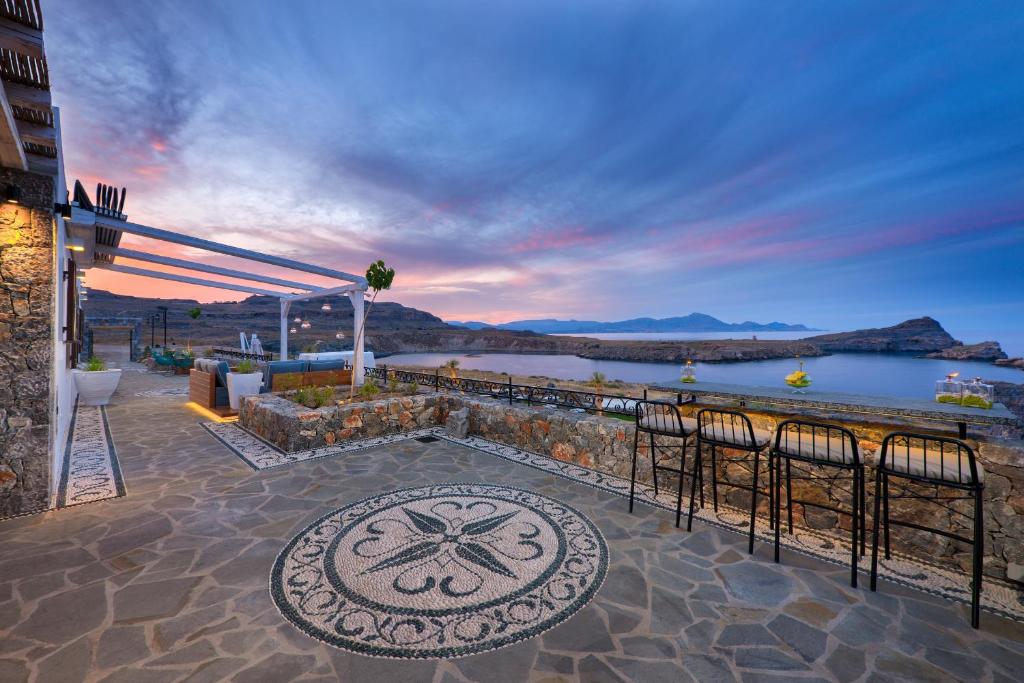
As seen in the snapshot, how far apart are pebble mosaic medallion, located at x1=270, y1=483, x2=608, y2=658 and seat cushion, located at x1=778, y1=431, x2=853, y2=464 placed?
1.60 m

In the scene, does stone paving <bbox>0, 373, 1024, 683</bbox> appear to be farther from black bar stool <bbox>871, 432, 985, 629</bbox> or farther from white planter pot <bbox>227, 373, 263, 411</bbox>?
white planter pot <bbox>227, 373, 263, 411</bbox>

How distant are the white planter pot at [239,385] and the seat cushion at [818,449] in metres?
8.81

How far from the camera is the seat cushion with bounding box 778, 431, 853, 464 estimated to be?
2.44 meters

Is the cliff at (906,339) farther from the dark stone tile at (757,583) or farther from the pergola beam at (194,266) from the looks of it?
the pergola beam at (194,266)

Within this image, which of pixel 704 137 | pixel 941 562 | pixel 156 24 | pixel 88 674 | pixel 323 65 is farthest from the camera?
pixel 704 137

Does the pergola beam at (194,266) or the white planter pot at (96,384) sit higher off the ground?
the pergola beam at (194,266)

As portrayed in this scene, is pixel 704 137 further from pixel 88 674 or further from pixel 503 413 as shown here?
pixel 88 674

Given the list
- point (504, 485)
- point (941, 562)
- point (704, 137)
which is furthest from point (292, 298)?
point (941, 562)

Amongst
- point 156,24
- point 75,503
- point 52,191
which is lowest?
point 75,503

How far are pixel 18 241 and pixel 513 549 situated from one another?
16.8ft

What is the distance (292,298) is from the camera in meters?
13.2

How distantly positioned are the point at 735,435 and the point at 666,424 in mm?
543

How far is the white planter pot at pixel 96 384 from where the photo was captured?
306 inches

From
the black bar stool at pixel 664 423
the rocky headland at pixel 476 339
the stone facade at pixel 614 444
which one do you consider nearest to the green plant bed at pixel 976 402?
the stone facade at pixel 614 444
